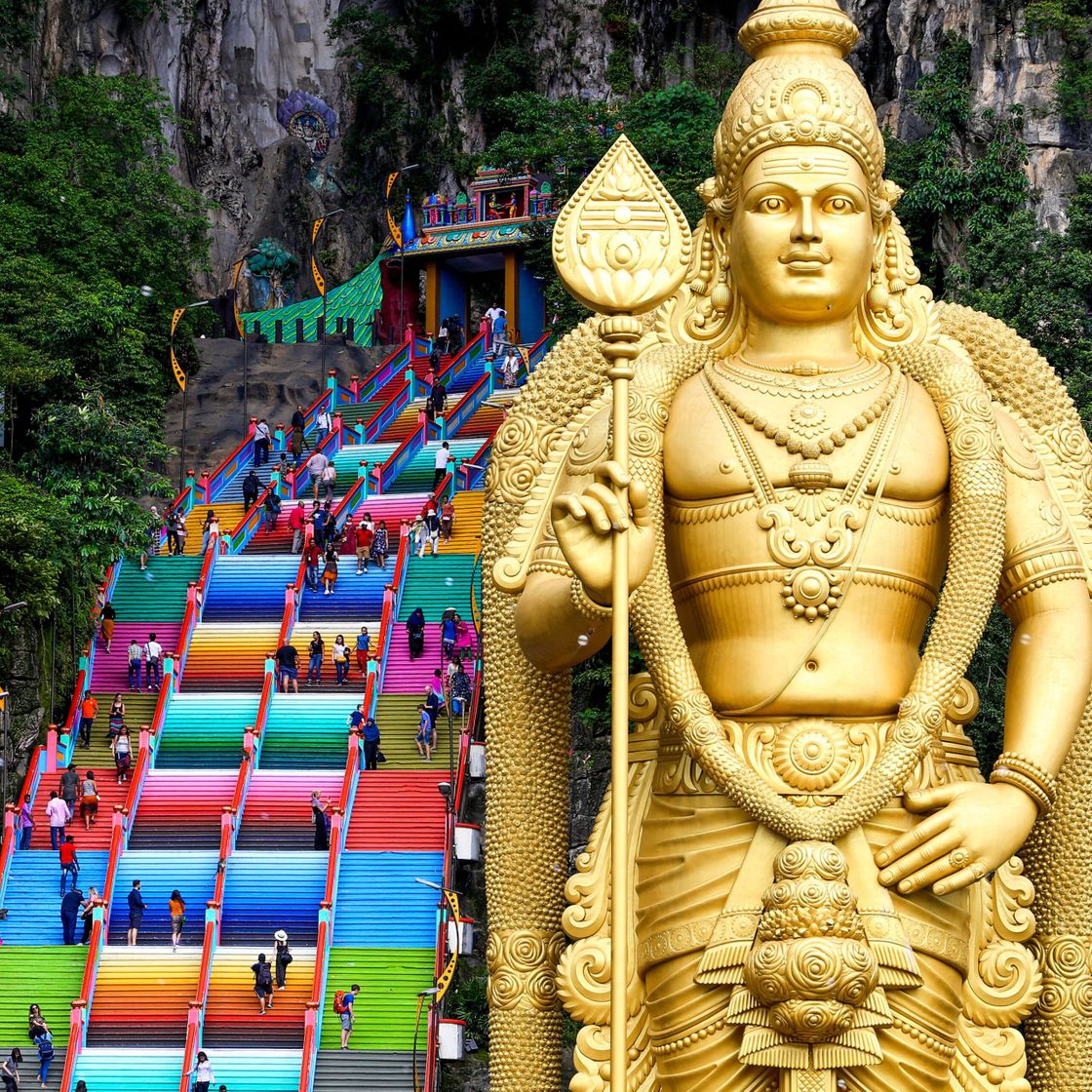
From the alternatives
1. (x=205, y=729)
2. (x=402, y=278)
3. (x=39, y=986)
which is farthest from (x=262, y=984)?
(x=402, y=278)

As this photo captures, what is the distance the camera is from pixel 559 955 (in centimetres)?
877

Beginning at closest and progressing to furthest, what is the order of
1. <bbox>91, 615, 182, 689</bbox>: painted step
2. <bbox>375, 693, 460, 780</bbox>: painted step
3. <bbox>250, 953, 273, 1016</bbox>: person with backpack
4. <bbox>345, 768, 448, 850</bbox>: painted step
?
<bbox>250, 953, 273, 1016</bbox>: person with backpack < <bbox>345, 768, 448, 850</bbox>: painted step < <bbox>375, 693, 460, 780</bbox>: painted step < <bbox>91, 615, 182, 689</bbox>: painted step

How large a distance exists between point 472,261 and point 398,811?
21.4 meters

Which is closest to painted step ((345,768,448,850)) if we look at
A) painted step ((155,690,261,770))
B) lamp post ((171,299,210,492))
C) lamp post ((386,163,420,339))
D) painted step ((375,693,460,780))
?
painted step ((375,693,460,780))

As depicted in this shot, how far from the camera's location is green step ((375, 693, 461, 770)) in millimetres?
23734

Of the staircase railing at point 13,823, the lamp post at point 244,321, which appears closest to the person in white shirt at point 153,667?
the staircase railing at point 13,823

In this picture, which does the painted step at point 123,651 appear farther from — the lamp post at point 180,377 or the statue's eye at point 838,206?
the statue's eye at point 838,206

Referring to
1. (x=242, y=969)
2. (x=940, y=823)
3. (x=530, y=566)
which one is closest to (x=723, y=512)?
(x=530, y=566)

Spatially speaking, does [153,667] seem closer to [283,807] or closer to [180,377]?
[283,807]

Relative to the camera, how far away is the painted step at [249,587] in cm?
2670

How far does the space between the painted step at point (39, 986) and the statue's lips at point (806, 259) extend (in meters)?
14.2

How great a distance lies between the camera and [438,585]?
26844 mm

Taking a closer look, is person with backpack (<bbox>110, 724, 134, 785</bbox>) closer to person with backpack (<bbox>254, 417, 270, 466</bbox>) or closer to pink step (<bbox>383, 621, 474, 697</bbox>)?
pink step (<bbox>383, 621, 474, 697</bbox>)

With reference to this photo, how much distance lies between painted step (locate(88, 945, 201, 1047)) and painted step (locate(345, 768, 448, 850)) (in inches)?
82.3
